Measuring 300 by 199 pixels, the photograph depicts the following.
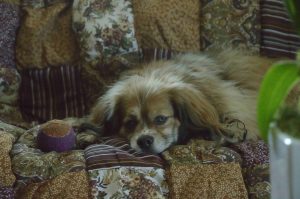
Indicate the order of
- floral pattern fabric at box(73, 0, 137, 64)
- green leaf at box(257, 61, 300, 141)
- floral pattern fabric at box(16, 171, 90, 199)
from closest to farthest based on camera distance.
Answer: green leaf at box(257, 61, 300, 141) < floral pattern fabric at box(16, 171, 90, 199) < floral pattern fabric at box(73, 0, 137, 64)

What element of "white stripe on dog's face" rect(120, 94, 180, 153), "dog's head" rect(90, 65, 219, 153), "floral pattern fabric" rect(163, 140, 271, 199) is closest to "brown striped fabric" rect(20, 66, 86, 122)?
"dog's head" rect(90, 65, 219, 153)

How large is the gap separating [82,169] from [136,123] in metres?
0.44

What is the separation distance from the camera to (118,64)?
2.39m

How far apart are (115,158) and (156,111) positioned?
37 centimetres

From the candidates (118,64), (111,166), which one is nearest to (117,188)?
(111,166)

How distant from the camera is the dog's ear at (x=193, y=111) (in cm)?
209

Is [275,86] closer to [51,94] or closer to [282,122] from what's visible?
[282,122]

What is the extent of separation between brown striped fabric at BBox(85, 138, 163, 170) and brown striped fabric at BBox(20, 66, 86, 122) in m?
0.56

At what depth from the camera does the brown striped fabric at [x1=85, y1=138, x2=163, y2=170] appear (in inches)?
67.9

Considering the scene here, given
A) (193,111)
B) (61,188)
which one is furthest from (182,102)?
(61,188)

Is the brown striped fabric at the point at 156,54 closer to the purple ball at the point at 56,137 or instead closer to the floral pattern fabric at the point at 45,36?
the floral pattern fabric at the point at 45,36

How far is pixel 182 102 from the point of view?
2127 millimetres

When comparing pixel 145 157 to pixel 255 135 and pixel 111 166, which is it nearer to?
pixel 111 166

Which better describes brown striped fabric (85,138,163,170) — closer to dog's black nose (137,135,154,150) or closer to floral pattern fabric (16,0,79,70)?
dog's black nose (137,135,154,150)
